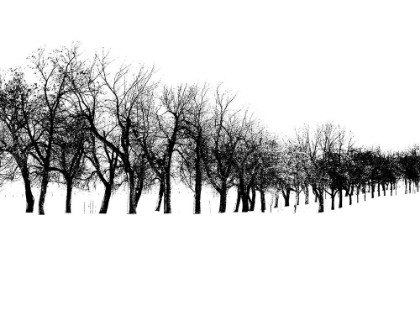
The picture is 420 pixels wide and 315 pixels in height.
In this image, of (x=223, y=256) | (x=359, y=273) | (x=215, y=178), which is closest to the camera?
(x=359, y=273)

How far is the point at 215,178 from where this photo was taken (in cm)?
4016

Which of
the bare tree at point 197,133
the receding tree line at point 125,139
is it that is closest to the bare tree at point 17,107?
the receding tree line at point 125,139

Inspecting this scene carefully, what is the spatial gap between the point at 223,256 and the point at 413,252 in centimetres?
702

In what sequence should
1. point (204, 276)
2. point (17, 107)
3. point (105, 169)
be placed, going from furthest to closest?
point (105, 169) → point (17, 107) → point (204, 276)

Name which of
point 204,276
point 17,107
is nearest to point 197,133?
point 17,107

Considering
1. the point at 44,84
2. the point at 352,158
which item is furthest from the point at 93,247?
the point at 352,158

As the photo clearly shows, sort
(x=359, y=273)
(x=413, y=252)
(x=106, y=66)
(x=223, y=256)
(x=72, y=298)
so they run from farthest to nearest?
(x=106, y=66), (x=413, y=252), (x=223, y=256), (x=359, y=273), (x=72, y=298)

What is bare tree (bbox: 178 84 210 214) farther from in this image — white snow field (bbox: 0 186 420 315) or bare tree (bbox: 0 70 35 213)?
white snow field (bbox: 0 186 420 315)

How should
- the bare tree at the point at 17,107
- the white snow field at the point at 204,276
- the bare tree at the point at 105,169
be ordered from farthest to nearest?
the bare tree at the point at 105,169 < the bare tree at the point at 17,107 < the white snow field at the point at 204,276

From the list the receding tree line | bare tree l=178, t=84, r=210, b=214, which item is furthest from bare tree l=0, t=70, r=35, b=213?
bare tree l=178, t=84, r=210, b=214

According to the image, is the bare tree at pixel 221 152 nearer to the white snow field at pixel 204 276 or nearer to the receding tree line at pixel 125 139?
the receding tree line at pixel 125 139

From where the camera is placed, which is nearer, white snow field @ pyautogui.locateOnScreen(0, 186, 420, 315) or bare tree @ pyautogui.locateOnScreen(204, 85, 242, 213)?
white snow field @ pyautogui.locateOnScreen(0, 186, 420, 315)

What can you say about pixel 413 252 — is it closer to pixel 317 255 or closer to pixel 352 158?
pixel 317 255

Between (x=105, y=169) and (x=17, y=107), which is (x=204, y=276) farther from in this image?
(x=105, y=169)
